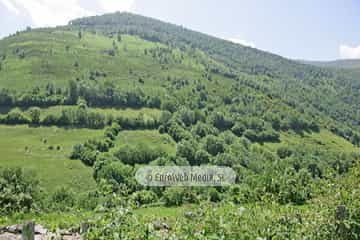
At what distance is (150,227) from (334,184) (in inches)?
197

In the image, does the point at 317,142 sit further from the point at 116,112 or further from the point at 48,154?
the point at 48,154

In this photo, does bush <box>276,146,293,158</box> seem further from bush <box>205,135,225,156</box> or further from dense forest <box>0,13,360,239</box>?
bush <box>205,135,225,156</box>

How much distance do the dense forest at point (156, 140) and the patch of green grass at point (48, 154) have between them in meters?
0.35

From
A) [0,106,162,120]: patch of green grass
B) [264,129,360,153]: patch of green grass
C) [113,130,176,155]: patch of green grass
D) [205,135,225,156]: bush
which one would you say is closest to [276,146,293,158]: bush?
[264,129,360,153]: patch of green grass

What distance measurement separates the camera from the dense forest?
25.7 ft

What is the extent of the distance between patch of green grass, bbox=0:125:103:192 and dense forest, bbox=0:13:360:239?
35cm

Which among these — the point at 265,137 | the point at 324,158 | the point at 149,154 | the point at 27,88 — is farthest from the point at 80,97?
the point at 324,158

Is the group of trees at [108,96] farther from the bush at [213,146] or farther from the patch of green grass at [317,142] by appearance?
the patch of green grass at [317,142]

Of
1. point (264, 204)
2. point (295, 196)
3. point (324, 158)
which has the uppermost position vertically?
point (264, 204)

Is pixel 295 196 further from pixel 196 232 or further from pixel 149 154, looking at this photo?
pixel 149 154

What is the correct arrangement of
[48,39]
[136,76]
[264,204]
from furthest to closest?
[48,39] → [136,76] → [264,204]

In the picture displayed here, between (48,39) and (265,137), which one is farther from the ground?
(48,39)

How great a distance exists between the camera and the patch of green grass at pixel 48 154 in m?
71.1

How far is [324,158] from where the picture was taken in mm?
99500
